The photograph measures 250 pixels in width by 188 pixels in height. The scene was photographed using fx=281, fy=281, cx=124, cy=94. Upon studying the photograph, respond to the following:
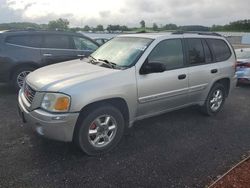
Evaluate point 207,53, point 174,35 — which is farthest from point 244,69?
point 174,35

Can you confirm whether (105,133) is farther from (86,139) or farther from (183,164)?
(183,164)

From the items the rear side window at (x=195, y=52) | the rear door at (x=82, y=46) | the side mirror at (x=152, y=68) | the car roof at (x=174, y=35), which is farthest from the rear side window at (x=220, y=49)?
the rear door at (x=82, y=46)

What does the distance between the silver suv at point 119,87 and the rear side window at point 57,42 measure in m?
2.93

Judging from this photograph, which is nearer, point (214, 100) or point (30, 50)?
point (214, 100)

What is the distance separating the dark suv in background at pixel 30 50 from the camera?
23.3 feet

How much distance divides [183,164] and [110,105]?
51.6 inches

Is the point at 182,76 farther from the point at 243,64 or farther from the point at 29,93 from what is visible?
the point at 243,64

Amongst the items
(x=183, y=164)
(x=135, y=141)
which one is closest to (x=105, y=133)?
(x=135, y=141)

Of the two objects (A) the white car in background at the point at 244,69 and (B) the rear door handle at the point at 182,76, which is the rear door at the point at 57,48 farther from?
(A) the white car in background at the point at 244,69

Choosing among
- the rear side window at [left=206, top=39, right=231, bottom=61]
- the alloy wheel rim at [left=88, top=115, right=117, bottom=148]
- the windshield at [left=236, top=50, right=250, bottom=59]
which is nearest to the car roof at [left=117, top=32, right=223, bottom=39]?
the rear side window at [left=206, top=39, right=231, bottom=61]

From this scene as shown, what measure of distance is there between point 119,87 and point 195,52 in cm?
203

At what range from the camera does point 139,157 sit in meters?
4.03

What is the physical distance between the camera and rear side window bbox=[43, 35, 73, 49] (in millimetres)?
7781

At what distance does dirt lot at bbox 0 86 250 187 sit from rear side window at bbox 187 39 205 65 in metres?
1.22
